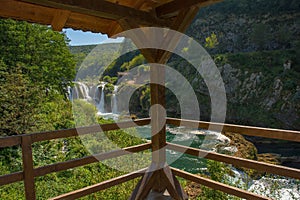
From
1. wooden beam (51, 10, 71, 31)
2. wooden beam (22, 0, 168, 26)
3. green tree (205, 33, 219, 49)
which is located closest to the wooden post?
wooden beam (22, 0, 168, 26)

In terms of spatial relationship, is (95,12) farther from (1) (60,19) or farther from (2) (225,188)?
(2) (225,188)

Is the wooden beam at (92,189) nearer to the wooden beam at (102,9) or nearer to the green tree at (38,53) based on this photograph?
the wooden beam at (102,9)

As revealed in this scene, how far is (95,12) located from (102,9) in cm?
6

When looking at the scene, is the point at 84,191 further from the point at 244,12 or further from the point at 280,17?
the point at 244,12

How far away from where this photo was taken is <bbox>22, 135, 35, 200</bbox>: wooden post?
155 centimetres

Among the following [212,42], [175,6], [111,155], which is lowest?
[111,155]

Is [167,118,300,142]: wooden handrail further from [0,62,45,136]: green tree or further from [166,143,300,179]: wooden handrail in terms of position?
[0,62,45,136]: green tree

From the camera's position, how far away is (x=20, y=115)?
531 centimetres

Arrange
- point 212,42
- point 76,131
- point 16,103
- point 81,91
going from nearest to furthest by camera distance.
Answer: point 76,131, point 16,103, point 81,91, point 212,42

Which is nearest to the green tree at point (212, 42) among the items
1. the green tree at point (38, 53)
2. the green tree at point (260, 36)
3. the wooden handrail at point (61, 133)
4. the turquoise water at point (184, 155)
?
the green tree at point (260, 36)

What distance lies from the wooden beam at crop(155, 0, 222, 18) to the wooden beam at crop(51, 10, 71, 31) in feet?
2.91

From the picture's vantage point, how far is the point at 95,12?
5.83 feet

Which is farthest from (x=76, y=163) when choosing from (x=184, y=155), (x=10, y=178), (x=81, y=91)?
(x=81, y=91)

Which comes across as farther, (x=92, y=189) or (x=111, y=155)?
(x=111, y=155)
